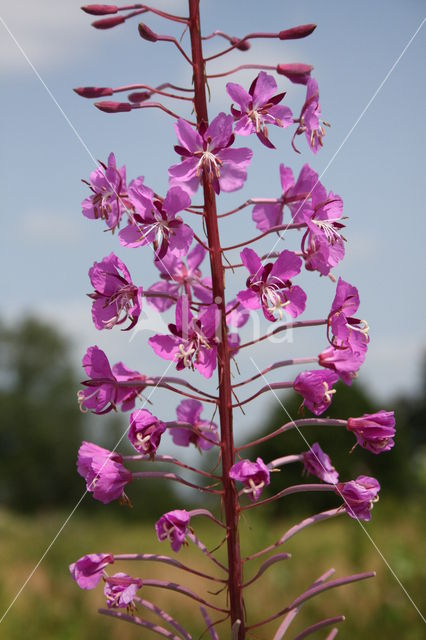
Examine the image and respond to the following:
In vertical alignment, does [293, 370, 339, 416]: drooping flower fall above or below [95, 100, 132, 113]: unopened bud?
below

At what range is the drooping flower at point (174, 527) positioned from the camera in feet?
9.05

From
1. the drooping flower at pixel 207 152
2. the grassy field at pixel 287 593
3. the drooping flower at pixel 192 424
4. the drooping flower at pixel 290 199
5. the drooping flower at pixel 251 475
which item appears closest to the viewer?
the drooping flower at pixel 251 475

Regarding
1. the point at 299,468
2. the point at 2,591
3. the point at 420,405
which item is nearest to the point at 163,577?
the point at 2,591

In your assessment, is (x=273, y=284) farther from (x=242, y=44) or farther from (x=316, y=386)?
(x=242, y=44)

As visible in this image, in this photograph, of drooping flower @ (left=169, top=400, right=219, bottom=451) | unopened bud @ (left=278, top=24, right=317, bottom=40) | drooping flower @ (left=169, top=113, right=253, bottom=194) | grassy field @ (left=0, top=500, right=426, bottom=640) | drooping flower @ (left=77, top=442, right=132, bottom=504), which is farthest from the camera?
grassy field @ (left=0, top=500, right=426, bottom=640)

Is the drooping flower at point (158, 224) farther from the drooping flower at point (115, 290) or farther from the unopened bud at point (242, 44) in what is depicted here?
the unopened bud at point (242, 44)

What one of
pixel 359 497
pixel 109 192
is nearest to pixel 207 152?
pixel 109 192

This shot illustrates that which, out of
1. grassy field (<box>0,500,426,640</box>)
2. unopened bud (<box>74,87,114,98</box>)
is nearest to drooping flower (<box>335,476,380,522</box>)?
unopened bud (<box>74,87,114,98</box>)

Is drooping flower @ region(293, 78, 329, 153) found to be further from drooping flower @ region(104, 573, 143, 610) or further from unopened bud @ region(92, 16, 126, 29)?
drooping flower @ region(104, 573, 143, 610)

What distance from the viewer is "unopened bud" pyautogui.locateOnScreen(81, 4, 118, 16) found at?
3.11 m

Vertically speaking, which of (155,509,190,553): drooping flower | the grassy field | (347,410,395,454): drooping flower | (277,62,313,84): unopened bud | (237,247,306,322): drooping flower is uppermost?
(277,62,313,84): unopened bud

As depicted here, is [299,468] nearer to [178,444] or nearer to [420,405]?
[178,444]

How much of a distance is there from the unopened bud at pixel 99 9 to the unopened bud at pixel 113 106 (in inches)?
15.3

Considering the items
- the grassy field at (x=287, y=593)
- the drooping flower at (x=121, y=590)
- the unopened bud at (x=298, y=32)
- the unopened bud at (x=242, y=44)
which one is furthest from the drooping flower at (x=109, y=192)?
the grassy field at (x=287, y=593)
